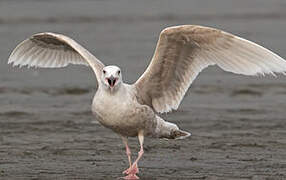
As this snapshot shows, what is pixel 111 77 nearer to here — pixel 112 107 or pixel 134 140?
pixel 112 107

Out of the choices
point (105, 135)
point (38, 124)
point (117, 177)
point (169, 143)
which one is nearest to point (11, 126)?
point (38, 124)

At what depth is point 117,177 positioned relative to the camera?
34.5 ft

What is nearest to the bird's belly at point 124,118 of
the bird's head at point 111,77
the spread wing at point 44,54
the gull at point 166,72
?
the gull at point 166,72

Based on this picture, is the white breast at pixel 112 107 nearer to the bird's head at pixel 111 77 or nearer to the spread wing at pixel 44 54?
the bird's head at pixel 111 77

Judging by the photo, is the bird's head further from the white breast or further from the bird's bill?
the white breast

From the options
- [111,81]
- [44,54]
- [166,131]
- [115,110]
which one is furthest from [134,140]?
[111,81]

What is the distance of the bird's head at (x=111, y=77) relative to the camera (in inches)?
394

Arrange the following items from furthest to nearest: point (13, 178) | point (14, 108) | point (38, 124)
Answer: point (14, 108) < point (38, 124) < point (13, 178)

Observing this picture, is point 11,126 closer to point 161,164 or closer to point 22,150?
point 22,150

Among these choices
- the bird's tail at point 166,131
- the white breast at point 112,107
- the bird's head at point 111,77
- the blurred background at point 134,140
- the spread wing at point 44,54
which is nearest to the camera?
the bird's head at point 111,77

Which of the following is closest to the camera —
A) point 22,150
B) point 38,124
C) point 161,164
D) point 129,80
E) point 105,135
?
point 161,164

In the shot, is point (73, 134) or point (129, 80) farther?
point (129, 80)

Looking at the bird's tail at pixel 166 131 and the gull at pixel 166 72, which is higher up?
the gull at pixel 166 72

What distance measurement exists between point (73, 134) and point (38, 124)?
3.44 feet
